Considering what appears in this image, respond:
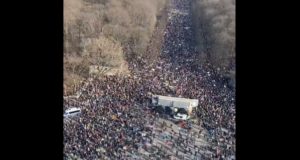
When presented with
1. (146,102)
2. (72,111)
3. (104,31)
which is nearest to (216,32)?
(146,102)

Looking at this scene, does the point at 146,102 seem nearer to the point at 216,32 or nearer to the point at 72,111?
the point at 72,111

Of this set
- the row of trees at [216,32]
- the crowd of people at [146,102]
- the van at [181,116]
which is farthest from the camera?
the row of trees at [216,32]

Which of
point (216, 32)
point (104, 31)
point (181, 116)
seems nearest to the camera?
point (181, 116)

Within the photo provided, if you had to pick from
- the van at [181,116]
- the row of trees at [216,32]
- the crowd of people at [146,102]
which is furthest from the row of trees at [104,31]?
the van at [181,116]

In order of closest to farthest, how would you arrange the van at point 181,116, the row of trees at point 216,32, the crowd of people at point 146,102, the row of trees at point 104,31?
the crowd of people at point 146,102
the van at point 181,116
the row of trees at point 216,32
the row of trees at point 104,31

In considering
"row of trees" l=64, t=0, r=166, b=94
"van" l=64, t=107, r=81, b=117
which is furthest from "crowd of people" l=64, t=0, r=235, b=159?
"row of trees" l=64, t=0, r=166, b=94

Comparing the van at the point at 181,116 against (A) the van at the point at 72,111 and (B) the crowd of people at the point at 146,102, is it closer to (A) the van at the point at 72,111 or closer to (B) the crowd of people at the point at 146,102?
(B) the crowd of people at the point at 146,102

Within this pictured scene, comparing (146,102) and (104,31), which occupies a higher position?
(104,31)

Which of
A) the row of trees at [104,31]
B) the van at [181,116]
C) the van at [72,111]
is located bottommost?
the van at [181,116]
